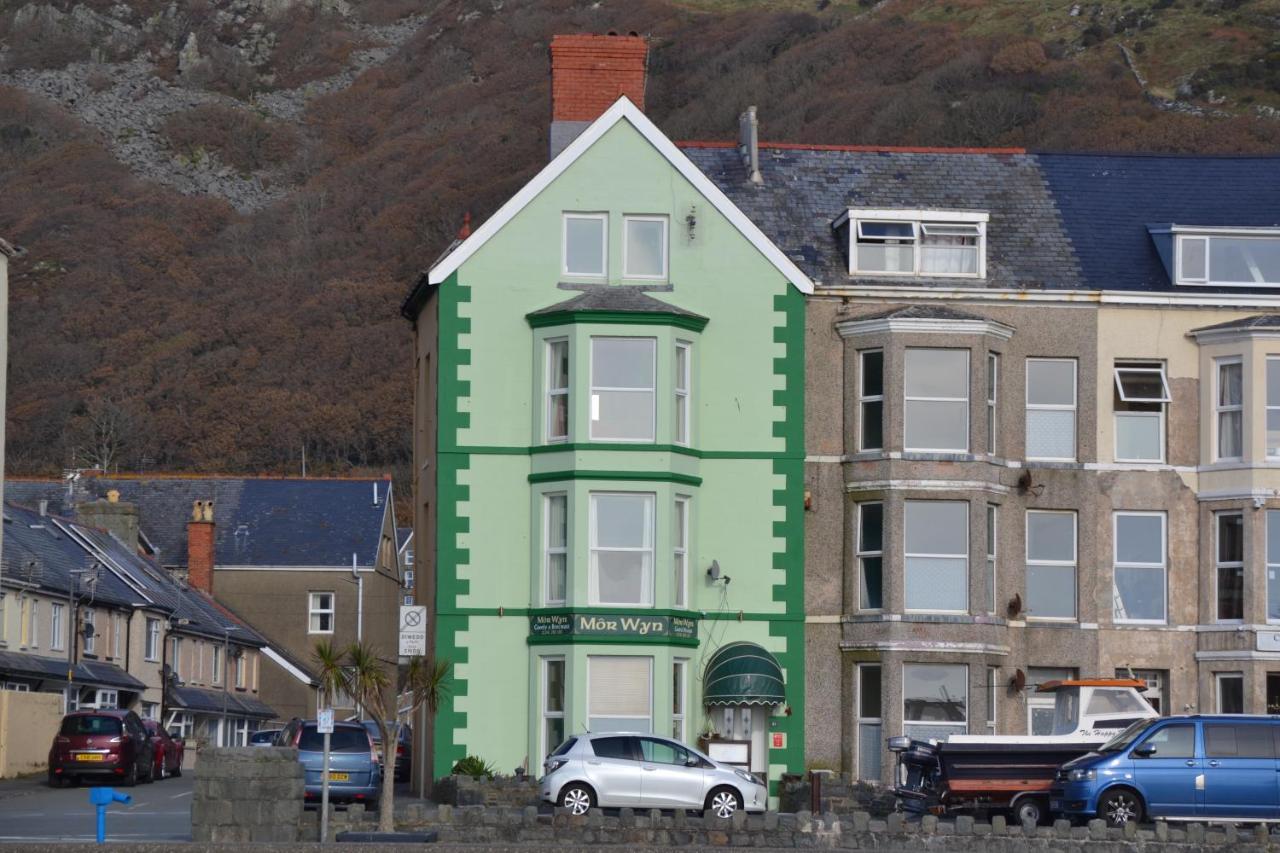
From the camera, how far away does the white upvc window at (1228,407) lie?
40.2 metres

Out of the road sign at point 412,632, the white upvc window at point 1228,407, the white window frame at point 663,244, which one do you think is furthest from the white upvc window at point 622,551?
the white upvc window at point 1228,407

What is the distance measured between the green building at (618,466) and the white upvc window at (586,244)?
4 cm

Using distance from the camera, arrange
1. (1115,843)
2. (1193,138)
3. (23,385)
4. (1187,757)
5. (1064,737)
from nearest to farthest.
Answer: (1115,843)
(1187,757)
(1064,737)
(1193,138)
(23,385)

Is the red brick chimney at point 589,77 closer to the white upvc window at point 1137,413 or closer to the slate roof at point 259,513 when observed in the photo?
the white upvc window at point 1137,413

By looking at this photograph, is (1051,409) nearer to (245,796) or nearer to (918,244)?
(918,244)

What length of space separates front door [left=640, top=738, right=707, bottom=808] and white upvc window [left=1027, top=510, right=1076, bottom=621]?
926cm

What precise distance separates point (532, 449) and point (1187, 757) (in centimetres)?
1325

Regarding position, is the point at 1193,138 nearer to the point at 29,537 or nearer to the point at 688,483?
the point at 29,537

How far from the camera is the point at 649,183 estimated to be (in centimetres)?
4012

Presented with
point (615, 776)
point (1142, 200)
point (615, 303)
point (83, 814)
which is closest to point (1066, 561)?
point (1142, 200)

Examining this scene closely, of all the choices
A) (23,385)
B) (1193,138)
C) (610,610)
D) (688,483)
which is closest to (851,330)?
(688,483)

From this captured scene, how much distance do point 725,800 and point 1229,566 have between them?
11.8m

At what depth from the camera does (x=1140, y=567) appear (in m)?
40.4

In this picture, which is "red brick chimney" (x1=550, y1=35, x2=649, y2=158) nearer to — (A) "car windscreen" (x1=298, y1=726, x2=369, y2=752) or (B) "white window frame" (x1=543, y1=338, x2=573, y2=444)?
(B) "white window frame" (x1=543, y1=338, x2=573, y2=444)
